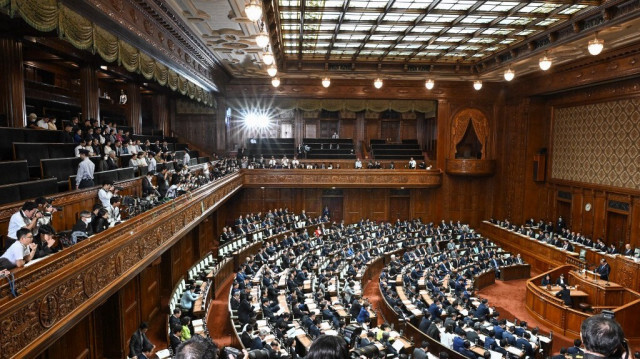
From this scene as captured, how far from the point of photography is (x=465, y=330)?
9.10 meters

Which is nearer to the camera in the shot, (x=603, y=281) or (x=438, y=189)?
(x=603, y=281)

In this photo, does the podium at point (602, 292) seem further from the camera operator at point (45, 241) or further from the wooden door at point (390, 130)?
the wooden door at point (390, 130)

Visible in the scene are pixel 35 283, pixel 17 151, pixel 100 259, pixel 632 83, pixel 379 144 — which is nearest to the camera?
pixel 35 283

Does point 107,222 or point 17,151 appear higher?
point 17,151

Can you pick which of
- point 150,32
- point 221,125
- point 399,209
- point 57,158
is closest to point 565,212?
point 399,209

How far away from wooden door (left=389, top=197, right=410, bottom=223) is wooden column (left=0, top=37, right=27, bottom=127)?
56.5 feet

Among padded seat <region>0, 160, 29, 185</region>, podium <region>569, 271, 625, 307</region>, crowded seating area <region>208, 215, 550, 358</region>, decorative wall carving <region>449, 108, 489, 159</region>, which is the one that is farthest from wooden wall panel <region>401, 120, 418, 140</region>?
padded seat <region>0, 160, 29, 185</region>

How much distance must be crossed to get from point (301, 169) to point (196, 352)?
18.1m

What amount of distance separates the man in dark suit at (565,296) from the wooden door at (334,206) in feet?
37.7

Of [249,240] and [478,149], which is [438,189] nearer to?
[478,149]

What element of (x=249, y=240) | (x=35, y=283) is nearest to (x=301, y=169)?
(x=249, y=240)

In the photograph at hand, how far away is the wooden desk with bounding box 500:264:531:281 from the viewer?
15539 millimetres

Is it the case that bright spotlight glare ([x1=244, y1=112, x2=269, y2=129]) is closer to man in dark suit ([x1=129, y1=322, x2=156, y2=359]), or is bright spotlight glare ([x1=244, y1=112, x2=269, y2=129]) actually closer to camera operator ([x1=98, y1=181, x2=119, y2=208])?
camera operator ([x1=98, y1=181, x2=119, y2=208])

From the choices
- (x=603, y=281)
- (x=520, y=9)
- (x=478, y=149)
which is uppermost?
(x=520, y=9)
